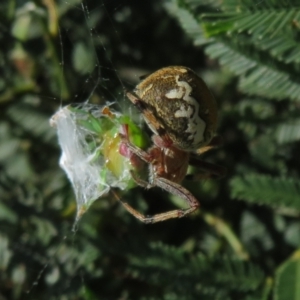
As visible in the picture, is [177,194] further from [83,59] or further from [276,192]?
[83,59]

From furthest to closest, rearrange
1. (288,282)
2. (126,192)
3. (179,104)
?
(126,192) < (288,282) < (179,104)

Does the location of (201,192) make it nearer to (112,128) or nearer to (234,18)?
(112,128)

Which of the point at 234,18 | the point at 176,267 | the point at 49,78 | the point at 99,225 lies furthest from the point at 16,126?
the point at 234,18

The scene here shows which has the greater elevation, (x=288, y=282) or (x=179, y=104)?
(x=179, y=104)

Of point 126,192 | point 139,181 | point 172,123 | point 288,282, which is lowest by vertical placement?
point 288,282

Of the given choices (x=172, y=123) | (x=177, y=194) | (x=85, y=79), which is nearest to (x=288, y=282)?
(x=177, y=194)

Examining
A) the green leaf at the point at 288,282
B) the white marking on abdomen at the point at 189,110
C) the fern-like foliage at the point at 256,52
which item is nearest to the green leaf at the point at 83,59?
the fern-like foliage at the point at 256,52
